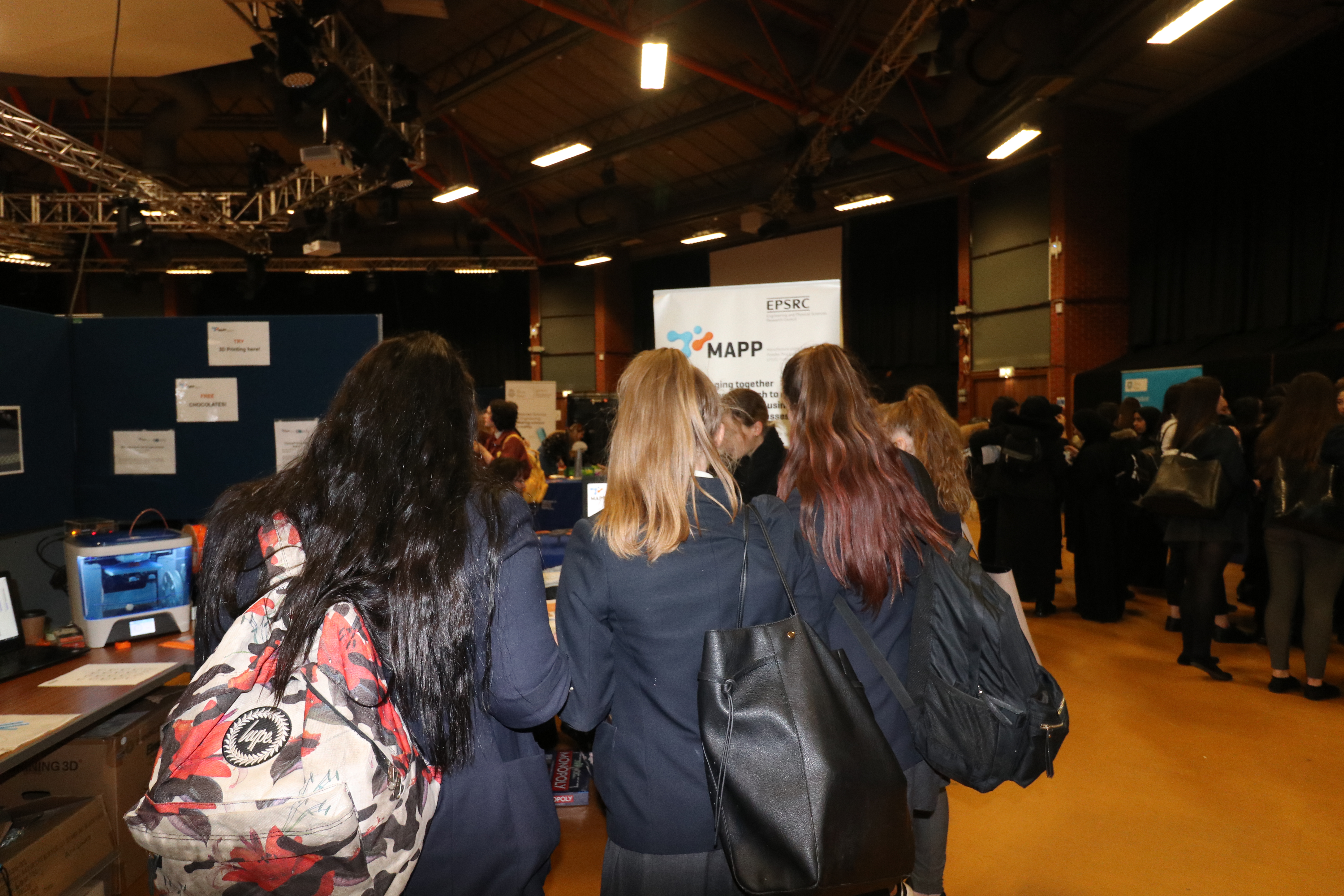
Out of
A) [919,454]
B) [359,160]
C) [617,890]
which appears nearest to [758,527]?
[617,890]

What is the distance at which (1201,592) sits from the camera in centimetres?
389

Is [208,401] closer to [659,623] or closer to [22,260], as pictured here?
[659,623]

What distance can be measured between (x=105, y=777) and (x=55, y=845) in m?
0.27

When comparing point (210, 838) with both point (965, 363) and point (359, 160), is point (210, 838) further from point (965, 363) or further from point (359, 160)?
point (965, 363)

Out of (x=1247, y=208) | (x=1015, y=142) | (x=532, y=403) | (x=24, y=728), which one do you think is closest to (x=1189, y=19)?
(x=1015, y=142)

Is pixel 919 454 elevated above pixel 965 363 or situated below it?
below

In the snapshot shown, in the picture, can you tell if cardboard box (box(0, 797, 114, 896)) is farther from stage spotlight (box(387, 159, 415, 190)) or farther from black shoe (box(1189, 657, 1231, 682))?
stage spotlight (box(387, 159, 415, 190))

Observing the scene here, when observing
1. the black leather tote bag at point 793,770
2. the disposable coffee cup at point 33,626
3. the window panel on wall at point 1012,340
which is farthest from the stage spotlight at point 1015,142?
the disposable coffee cup at point 33,626

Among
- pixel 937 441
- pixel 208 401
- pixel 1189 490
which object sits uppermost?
pixel 208 401

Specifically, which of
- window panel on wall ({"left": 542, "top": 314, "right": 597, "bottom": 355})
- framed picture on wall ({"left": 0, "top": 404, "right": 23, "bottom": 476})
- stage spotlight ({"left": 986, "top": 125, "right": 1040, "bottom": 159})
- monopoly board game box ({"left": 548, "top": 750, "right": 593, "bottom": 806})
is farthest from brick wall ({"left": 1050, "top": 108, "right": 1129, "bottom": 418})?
framed picture on wall ({"left": 0, "top": 404, "right": 23, "bottom": 476})

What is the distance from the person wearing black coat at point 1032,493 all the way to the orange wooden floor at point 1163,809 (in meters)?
1.20

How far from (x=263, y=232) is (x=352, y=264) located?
3.47m

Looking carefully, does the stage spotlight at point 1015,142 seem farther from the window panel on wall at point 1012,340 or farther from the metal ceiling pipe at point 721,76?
the window panel on wall at point 1012,340

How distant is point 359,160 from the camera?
7.38 m
